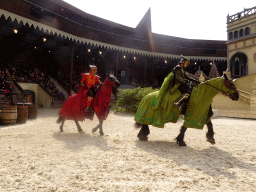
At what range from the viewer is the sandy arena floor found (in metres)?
2.53

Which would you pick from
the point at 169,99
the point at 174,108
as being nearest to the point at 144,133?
the point at 174,108

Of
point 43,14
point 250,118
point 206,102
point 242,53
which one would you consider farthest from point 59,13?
point 242,53

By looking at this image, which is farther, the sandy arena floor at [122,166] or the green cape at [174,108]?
the green cape at [174,108]

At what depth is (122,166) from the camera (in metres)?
3.22

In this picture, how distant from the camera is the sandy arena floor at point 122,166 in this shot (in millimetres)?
2531

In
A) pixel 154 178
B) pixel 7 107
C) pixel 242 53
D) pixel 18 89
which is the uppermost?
pixel 242 53

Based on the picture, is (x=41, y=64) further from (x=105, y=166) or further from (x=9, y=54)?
(x=105, y=166)

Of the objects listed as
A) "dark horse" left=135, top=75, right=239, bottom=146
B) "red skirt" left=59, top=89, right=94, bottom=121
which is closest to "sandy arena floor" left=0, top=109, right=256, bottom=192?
"dark horse" left=135, top=75, right=239, bottom=146

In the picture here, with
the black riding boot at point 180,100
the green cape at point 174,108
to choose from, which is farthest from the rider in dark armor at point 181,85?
the green cape at point 174,108

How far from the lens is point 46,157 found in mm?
3600

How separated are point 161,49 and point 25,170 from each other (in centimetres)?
2240

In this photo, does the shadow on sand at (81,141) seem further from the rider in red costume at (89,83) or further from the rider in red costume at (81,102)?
the rider in red costume at (89,83)

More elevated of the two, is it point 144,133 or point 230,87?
point 230,87

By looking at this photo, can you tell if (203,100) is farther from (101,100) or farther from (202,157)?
(101,100)
